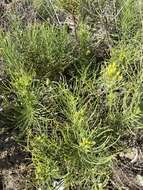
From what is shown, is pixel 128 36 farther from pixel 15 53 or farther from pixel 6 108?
pixel 6 108

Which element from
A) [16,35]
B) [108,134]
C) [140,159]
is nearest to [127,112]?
[108,134]

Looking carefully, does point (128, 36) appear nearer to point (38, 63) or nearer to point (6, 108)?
point (38, 63)

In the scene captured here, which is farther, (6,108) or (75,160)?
A: (6,108)

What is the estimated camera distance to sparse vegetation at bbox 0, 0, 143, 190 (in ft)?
5.91

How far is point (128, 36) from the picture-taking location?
234 centimetres

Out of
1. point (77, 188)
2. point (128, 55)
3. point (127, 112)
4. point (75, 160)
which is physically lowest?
point (77, 188)

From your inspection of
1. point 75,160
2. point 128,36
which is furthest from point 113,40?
point 75,160

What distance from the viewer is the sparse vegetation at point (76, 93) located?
1801 mm

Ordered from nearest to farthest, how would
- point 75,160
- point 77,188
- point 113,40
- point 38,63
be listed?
1. point 75,160
2. point 77,188
3. point 38,63
4. point 113,40

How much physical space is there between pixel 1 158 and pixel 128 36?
1045mm

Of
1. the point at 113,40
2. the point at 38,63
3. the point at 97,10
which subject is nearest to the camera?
the point at 38,63

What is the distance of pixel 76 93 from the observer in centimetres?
194

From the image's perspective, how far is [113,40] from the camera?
2467 mm

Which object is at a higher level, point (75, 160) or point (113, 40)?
point (113, 40)
